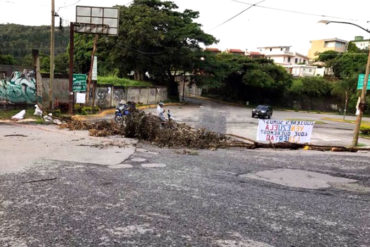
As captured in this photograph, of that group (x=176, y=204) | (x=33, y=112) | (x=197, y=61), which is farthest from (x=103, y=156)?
(x=197, y=61)

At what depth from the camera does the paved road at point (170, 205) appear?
489cm

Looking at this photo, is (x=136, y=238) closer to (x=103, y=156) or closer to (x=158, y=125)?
(x=103, y=156)

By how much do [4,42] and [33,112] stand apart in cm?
5486

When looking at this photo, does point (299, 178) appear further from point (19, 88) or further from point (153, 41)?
point (153, 41)

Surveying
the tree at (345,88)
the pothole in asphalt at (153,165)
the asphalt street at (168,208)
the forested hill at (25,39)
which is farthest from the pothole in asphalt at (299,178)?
the forested hill at (25,39)

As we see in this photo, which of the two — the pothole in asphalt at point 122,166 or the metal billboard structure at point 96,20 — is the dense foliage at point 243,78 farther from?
the pothole in asphalt at point 122,166

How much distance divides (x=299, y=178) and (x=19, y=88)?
18.3m

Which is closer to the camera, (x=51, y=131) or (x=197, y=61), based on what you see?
(x=51, y=131)

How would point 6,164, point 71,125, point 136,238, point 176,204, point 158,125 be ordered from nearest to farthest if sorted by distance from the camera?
point 136,238 < point 176,204 < point 6,164 < point 158,125 < point 71,125

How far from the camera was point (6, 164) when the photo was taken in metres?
8.62

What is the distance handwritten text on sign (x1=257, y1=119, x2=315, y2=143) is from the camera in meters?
15.2

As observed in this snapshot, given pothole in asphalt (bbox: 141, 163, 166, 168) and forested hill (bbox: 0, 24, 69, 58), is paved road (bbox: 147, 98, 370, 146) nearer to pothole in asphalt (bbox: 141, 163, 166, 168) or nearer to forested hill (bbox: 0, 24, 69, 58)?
pothole in asphalt (bbox: 141, 163, 166, 168)

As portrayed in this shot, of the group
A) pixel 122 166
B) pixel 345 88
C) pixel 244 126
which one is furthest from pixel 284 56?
pixel 122 166

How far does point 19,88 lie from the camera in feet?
68.2
